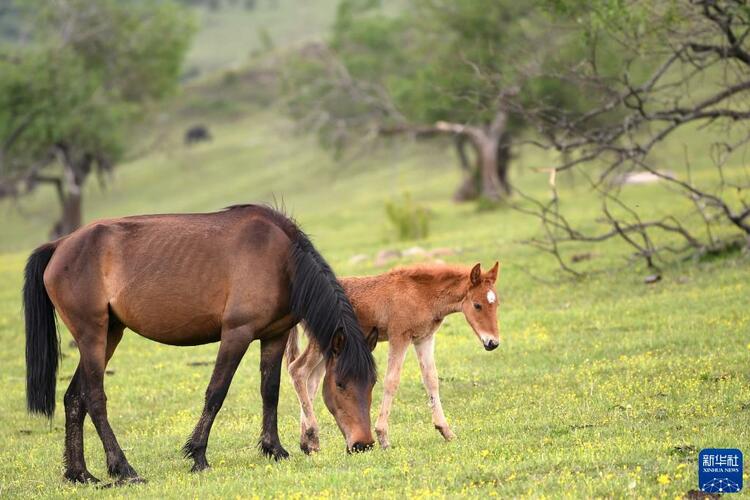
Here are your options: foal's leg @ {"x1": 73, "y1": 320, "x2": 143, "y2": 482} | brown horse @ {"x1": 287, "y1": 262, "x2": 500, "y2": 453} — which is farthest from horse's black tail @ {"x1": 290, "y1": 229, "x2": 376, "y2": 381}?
foal's leg @ {"x1": 73, "y1": 320, "x2": 143, "y2": 482}

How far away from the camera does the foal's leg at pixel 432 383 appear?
9.69 meters

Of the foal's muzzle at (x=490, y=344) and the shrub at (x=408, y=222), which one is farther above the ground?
the foal's muzzle at (x=490, y=344)

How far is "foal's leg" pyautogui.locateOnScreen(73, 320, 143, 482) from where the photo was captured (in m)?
9.45

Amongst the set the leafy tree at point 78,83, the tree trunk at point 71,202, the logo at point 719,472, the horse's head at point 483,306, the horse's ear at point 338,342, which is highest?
the leafy tree at point 78,83

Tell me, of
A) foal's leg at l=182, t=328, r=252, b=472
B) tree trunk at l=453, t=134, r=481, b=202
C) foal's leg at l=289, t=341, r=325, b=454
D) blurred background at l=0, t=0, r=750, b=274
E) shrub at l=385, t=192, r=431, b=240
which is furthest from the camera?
tree trunk at l=453, t=134, r=481, b=202

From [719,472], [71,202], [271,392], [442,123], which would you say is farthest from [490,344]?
[71,202]

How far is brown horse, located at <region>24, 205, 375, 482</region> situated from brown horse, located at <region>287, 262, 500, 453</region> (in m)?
0.33

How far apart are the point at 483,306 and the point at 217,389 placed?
264 cm

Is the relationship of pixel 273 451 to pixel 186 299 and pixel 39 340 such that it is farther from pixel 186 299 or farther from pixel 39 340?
pixel 39 340

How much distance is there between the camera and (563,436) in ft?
30.5

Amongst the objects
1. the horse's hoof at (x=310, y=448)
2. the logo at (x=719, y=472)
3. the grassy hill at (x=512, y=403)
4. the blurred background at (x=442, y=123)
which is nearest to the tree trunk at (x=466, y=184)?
the blurred background at (x=442, y=123)

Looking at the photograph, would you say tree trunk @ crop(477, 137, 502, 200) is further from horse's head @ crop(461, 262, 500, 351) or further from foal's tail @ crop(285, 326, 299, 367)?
horse's head @ crop(461, 262, 500, 351)

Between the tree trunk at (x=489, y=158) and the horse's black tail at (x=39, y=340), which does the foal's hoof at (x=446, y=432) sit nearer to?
the horse's black tail at (x=39, y=340)

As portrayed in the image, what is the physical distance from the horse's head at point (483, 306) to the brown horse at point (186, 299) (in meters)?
1.09
